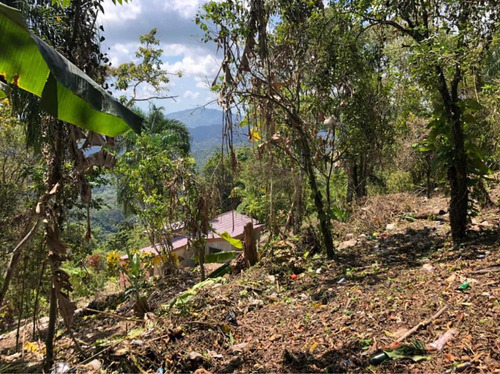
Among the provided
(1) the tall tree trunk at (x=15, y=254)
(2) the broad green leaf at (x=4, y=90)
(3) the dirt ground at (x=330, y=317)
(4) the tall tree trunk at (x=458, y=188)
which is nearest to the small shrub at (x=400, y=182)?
(3) the dirt ground at (x=330, y=317)

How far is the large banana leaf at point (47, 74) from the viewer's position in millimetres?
1904

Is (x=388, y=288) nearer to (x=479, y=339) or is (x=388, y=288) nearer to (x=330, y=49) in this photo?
(x=479, y=339)

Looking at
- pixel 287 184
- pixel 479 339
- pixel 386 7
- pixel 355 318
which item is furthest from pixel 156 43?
pixel 479 339

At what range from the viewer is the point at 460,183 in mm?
4719

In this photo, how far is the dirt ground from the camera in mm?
2838

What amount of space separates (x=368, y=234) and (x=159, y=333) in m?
4.87

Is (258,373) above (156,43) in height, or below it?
below

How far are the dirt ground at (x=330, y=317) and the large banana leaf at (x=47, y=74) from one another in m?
2.36

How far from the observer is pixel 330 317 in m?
3.75

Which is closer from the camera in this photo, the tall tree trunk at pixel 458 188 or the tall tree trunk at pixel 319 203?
the tall tree trunk at pixel 458 188

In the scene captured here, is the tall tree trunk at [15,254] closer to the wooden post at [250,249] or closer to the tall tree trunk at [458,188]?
the wooden post at [250,249]

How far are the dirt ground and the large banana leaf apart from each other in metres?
2.36

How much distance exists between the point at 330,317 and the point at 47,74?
328 centimetres

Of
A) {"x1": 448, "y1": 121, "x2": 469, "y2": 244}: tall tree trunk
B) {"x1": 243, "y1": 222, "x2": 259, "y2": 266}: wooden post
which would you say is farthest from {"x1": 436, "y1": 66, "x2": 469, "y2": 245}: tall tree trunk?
{"x1": 243, "y1": 222, "x2": 259, "y2": 266}: wooden post
